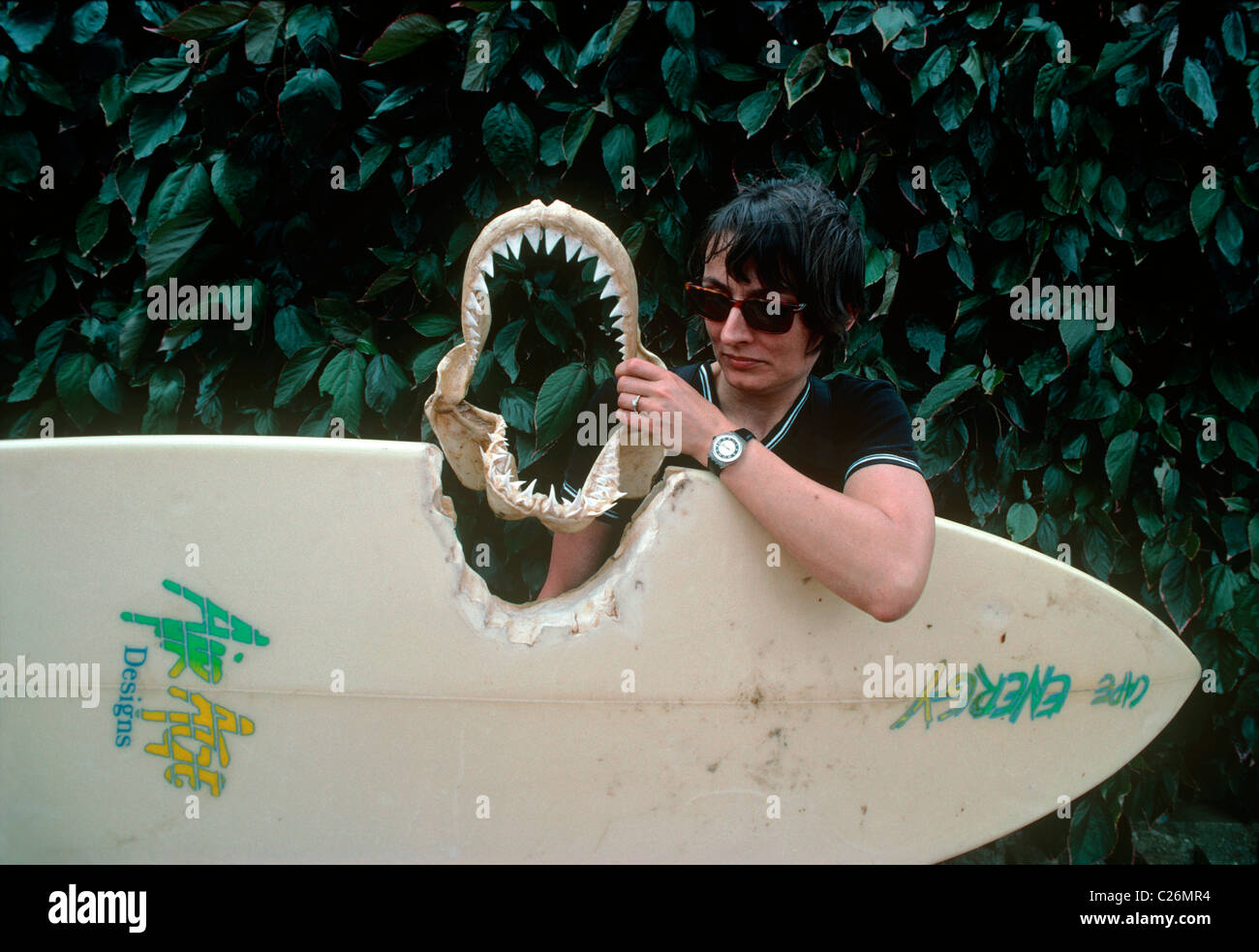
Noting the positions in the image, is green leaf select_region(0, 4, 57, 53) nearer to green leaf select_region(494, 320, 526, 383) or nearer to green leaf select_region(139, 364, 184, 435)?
green leaf select_region(139, 364, 184, 435)

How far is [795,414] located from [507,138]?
811 millimetres

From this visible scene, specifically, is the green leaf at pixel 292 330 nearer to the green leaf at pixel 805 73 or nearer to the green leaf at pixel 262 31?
the green leaf at pixel 262 31

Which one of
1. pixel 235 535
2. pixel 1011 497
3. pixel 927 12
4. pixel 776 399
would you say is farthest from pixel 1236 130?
pixel 235 535

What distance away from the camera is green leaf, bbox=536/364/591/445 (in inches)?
67.1

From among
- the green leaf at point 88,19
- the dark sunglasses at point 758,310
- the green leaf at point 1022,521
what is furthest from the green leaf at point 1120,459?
the green leaf at point 88,19

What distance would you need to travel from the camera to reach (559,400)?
171 centimetres

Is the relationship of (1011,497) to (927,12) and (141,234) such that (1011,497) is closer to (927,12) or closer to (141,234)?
(927,12)

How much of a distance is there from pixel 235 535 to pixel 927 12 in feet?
5.62

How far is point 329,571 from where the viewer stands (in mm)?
1308

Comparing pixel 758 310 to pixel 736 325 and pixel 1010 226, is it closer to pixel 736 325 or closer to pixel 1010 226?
pixel 736 325

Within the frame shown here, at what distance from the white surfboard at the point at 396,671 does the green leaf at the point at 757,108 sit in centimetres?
82

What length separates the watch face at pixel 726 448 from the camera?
4.13 feet

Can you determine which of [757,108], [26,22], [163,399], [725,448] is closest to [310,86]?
[26,22]

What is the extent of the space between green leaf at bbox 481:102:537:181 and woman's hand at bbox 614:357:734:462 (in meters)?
0.63
